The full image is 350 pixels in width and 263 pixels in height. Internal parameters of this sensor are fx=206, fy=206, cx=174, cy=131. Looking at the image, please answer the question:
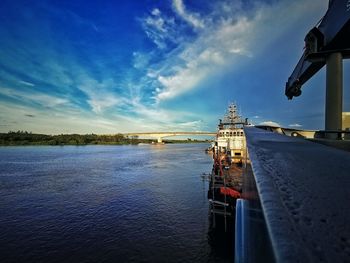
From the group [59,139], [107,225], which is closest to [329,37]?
[107,225]

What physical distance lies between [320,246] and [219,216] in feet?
49.0

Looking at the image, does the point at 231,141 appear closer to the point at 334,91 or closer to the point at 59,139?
the point at 334,91

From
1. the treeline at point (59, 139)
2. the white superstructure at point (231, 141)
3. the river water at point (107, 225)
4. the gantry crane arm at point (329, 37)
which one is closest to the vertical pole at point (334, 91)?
the gantry crane arm at point (329, 37)

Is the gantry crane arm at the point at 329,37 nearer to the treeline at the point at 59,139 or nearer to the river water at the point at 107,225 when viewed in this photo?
the river water at the point at 107,225

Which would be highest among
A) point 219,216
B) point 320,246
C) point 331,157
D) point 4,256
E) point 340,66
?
point 340,66

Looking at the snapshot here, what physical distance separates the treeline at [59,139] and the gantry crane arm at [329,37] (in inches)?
5285

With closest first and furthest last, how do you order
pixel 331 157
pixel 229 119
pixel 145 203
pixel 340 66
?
pixel 331 157 → pixel 340 66 → pixel 145 203 → pixel 229 119

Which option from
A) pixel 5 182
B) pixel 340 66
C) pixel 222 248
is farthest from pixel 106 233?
pixel 5 182

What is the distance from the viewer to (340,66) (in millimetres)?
8852

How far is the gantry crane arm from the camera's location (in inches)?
296

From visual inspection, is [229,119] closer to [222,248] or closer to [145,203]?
[145,203]

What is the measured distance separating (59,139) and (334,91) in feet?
470

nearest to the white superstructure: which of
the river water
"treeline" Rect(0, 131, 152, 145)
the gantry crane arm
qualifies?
the river water

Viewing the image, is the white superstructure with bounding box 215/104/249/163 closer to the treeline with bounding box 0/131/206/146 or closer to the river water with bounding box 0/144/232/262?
the river water with bounding box 0/144/232/262
